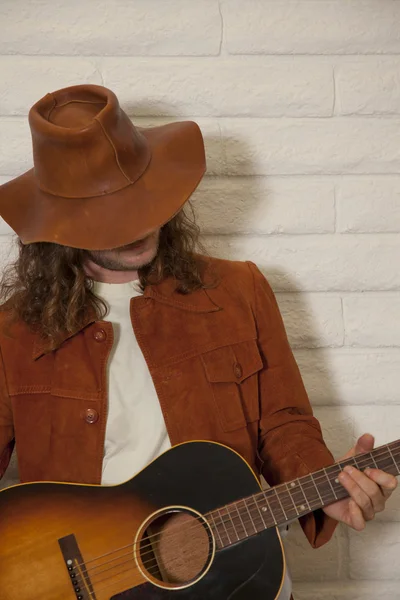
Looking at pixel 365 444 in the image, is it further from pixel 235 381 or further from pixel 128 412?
pixel 128 412

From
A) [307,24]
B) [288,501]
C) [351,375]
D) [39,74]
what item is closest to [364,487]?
[288,501]

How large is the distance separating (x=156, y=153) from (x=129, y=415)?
58 centimetres

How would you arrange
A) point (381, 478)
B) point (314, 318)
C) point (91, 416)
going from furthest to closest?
point (314, 318) → point (91, 416) → point (381, 478)

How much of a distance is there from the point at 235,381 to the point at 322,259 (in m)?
0.41

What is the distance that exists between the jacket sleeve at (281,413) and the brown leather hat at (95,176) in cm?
35

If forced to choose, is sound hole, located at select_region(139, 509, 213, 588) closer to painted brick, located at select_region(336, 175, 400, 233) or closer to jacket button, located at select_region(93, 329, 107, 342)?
jacket button, located at select_region(93, 329, 107, 342)

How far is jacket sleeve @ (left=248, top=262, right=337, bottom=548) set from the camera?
1669 mm

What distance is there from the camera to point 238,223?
1.89 m

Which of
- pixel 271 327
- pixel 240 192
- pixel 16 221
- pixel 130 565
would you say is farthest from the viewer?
pixel 240 192

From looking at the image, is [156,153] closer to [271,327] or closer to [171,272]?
[171,272]

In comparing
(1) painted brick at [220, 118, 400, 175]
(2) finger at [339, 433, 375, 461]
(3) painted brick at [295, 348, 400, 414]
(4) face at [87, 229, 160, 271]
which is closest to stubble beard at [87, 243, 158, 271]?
(4) face at [87, 229, 160, 271]

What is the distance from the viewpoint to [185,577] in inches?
57.6

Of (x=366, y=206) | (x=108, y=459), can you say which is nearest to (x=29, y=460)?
(x=108, y=459)

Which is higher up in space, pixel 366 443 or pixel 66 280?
pixel 66 280
